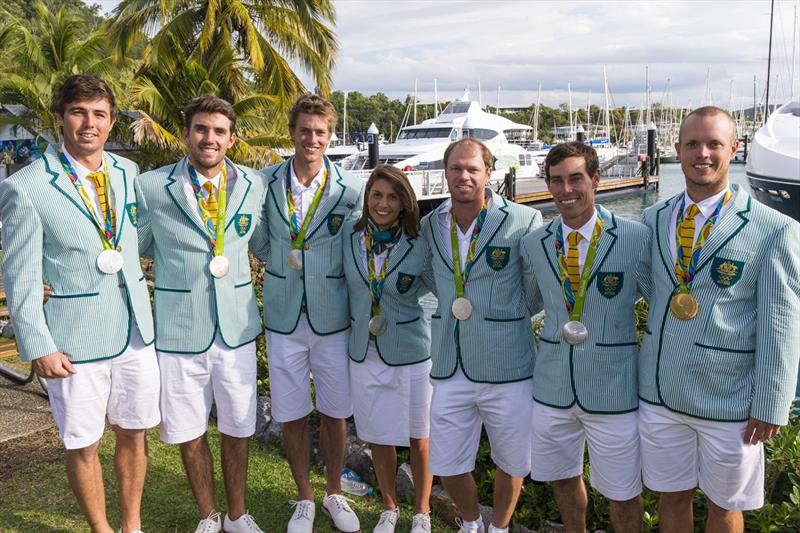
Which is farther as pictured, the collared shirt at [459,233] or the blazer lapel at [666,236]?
the collared shirt at [459,233]

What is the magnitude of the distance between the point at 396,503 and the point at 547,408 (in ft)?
4.62

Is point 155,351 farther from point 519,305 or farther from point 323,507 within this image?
point 519,305

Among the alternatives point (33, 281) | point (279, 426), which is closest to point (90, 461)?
point (33, 281)

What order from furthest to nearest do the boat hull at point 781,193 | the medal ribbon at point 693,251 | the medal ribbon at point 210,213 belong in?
the boat hull at point 781,193, the medal ribbon at point 210,213, the medal ribbon at point 693,251

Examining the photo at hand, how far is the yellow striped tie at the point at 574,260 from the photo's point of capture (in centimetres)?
325

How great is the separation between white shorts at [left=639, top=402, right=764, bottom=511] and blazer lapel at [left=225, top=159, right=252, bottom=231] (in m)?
2.29

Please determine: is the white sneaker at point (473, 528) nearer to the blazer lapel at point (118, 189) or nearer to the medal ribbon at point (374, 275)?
the medal ribbon at point (374, 275)

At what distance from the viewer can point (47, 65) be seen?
17344 millimetres

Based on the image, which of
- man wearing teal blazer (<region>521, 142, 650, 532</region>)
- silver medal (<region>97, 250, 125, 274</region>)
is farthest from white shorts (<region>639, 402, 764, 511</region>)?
silver medal (<region>97, 250, 125, 274</region>)

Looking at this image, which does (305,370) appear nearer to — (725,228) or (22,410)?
(725,228)

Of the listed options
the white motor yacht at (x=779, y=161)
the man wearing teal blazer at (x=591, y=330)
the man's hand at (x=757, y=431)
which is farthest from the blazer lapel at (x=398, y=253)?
the white motor yacht at (x=779, y=161)

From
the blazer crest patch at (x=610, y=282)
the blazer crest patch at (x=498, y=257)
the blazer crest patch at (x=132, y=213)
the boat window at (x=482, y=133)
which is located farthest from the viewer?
the boat window at (x=482, y=133)

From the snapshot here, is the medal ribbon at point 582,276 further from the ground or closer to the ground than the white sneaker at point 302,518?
further from the ground

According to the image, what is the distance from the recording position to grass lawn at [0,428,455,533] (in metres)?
4.21
